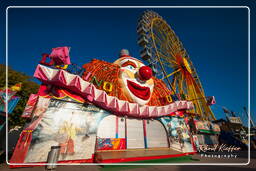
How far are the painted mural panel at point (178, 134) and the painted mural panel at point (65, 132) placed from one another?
798 centimetres

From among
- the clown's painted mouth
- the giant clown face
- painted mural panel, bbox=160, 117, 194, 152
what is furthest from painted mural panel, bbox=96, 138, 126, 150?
painted mural panel, bbox=160, 117, 194, 152

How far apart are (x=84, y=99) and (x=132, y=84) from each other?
16.5ft

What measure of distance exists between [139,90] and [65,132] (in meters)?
7.62

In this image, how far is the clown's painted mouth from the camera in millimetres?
12378

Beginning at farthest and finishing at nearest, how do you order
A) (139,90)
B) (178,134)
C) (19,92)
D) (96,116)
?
(178,134), (19,92), (139,90), (96,116)

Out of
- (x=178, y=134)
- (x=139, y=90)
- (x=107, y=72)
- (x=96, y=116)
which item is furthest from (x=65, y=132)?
(x=178, y=134)

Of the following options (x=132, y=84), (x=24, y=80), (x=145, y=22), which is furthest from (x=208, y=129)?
(x=24, y=80)

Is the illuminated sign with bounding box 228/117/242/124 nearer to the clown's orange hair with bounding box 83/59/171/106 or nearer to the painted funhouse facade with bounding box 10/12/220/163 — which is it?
the painted funhouse facade with bounding box 10/12/220/163

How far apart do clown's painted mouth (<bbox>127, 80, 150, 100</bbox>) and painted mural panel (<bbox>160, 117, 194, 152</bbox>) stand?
3141 mm

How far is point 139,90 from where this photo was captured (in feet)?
42.3

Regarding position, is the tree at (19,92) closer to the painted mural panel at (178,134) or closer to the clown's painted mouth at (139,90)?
the clown's painted mouth at (139,90)

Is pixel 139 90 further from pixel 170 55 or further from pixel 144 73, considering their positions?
pixel 170 55

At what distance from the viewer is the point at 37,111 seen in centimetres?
718

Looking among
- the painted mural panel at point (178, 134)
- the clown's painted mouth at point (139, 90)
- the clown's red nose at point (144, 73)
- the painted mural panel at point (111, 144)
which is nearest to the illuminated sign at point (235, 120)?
the painted mural panel at point (178, 134)
